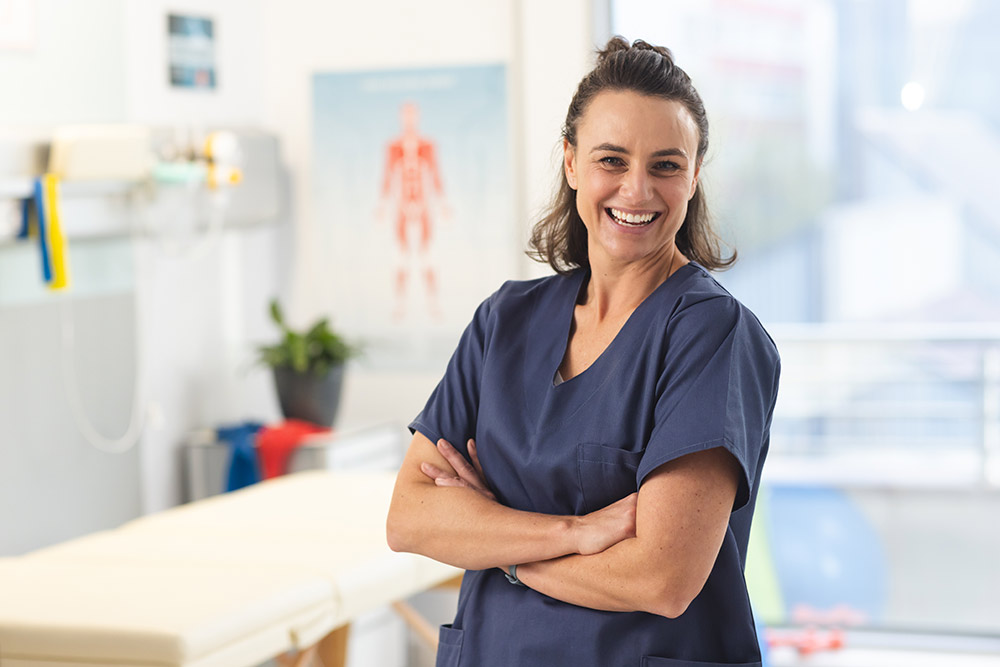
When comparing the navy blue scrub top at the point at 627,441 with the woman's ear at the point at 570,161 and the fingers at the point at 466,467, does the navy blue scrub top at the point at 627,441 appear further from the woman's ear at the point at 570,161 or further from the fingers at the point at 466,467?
the woman's ear at the point at 570,161

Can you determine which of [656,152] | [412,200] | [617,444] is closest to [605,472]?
[617,444]

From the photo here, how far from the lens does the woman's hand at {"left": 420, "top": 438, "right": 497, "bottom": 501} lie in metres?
1.52

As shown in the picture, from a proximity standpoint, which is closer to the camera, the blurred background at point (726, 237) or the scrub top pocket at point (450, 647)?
the scrub top pocket at point (450, 647)

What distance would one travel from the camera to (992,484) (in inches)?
166

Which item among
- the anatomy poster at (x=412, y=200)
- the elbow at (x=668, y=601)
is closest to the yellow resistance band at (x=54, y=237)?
the anatomy poster at (x=412, y=200)

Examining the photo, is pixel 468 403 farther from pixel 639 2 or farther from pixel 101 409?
pixel 639 2

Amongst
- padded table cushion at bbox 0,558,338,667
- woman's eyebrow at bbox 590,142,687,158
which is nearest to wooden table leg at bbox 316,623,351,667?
padded table cushion at bbox 0,558,338,667

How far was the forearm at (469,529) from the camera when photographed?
140 centimetres

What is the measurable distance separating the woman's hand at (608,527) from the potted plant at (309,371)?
218 centimetres

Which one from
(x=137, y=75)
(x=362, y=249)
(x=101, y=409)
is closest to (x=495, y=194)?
(x=362, y=249)

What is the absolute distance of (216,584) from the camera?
216 cm

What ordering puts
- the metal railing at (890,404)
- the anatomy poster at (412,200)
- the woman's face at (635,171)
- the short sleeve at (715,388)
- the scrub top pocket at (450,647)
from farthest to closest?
the metal railing at (890,404), the anatomy poster at (412,200), the scrub top pocket at (450,647), the woman's face at (635,171), the short sleeve at (715,388)

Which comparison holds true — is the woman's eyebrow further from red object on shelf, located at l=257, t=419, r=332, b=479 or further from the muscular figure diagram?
the muscular figure diagram

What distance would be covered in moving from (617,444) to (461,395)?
0.29 m
